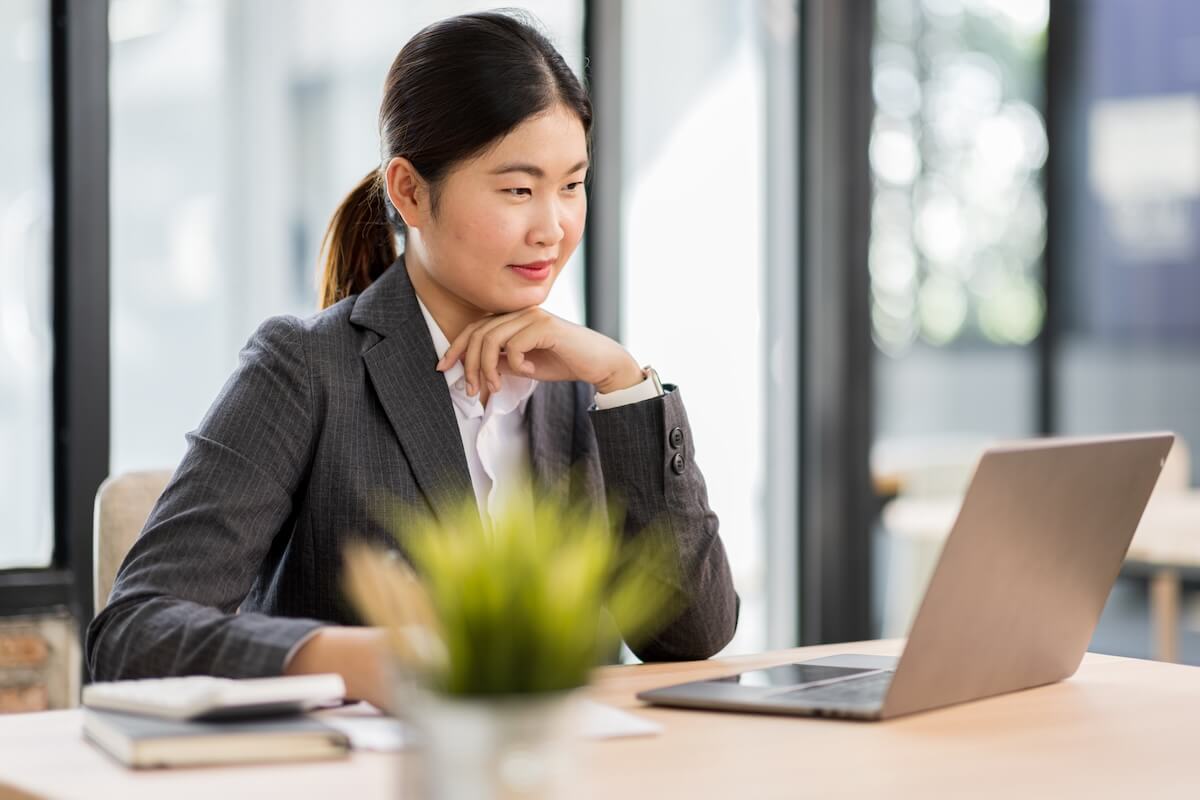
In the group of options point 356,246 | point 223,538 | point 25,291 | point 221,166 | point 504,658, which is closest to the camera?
point 504,658

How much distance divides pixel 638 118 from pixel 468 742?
2818 millimetres

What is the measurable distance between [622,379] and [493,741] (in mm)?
1018

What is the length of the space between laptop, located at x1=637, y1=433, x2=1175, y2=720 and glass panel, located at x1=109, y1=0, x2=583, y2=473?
1839mm

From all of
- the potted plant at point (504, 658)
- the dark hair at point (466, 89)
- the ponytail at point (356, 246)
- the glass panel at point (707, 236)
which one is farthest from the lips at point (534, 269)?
the glass panel at point (707, 236)

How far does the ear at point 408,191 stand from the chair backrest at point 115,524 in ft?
1.42

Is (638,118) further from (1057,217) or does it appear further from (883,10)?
(1057,217)

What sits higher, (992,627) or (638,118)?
(638,118)

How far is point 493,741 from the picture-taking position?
69cm

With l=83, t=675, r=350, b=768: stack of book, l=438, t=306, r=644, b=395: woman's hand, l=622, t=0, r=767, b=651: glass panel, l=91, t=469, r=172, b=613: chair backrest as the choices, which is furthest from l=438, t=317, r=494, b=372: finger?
l=622, t=0, r=767, b=651: glass panel

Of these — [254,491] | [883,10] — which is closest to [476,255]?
[254,491]

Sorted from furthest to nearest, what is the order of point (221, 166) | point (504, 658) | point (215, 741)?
point (221, 166), point (215, 741), point (504, 658)

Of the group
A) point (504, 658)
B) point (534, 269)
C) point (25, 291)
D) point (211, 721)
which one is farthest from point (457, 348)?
point (25, 291)

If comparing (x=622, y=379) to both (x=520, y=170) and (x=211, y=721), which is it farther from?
(x=211, y=721)

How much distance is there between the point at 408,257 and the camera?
175 centimetres
